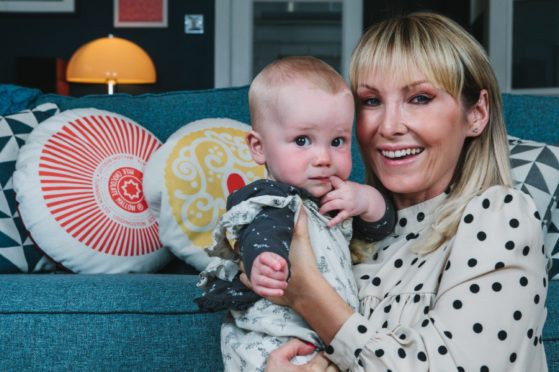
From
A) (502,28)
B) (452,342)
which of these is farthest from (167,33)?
(452,342)

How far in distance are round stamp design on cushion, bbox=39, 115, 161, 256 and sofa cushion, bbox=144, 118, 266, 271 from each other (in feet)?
0.22

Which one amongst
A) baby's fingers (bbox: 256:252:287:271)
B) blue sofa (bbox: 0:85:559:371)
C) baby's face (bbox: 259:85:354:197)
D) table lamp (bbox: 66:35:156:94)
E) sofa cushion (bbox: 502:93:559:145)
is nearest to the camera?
baby's fingers (bbox: 256:252:287:271)

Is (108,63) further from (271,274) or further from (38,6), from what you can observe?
(271,274)

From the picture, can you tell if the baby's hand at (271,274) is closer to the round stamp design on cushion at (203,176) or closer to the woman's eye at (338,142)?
the woman's eye at (338,142)

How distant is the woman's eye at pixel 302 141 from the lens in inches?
47.1

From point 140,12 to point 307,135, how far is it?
480 cm

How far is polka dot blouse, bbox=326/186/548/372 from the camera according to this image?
3.52ft

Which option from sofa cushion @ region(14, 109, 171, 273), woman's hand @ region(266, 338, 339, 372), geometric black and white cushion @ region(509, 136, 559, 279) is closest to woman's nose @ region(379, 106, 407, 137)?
woman's hand @ region(266, 338, 339, 372)

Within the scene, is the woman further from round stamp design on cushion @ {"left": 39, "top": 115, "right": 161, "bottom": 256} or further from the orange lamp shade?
the orange lamp shade

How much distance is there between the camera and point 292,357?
113 centimetres

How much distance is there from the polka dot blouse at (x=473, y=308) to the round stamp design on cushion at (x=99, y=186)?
0.99 metres

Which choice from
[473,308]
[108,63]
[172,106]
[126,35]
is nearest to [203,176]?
[172,106]

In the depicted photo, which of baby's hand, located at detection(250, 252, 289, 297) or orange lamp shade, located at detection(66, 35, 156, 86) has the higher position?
orange lamp shade, located at detection(66, 35, 156, 86)

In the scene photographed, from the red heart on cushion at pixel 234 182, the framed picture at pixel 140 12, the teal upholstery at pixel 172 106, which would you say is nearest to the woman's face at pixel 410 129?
the red heart on cushion at pixel 234 182
